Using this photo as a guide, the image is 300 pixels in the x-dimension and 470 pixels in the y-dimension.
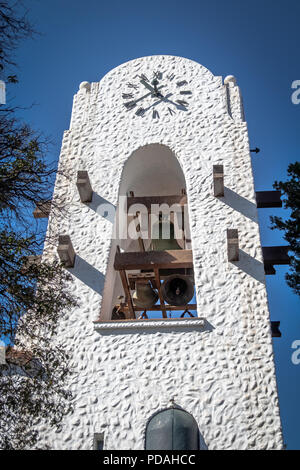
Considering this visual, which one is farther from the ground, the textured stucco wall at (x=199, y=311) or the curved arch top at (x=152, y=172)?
the curved arch top at (x=152, y=172)

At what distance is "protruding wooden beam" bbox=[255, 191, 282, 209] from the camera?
10.5 m

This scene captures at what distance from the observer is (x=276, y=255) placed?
32.0 ft

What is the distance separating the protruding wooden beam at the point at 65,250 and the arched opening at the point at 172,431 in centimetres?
307

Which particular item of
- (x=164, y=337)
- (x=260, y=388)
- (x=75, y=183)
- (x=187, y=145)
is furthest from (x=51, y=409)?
(x=187, y=145)

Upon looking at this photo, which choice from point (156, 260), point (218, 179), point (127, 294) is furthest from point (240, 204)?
point (127, 294)

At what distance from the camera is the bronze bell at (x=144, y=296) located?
9633mm

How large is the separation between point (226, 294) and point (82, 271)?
8.45 ft

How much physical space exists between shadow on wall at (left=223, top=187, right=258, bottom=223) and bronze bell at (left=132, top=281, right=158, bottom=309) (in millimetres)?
2228

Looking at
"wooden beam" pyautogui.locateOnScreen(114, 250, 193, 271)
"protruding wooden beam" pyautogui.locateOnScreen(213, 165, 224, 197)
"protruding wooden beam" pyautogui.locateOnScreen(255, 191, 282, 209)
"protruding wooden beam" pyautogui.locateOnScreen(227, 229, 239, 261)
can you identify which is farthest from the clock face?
"protruding wooden beam" pyautogui.locateOnScreen(227, 229, 239, 261)

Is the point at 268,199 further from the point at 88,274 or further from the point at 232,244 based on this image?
the point at 88,274

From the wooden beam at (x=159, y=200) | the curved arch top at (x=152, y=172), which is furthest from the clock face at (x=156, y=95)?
the wooden beam at (x=159, y=200)

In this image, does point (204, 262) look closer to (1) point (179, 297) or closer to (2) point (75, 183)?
(1) point (179, 297)

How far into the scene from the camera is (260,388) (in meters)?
7.37

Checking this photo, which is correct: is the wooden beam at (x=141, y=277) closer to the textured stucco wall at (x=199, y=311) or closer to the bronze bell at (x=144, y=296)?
the bronze bell at (x=144, y=296)
